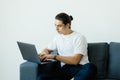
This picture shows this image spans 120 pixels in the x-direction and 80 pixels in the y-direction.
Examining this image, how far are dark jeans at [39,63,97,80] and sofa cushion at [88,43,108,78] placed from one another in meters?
0.33

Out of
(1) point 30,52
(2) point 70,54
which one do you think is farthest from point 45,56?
(2) point 70,54

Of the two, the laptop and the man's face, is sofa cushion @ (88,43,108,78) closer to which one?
the man's face

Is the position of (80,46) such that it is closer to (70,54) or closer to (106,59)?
(70,54)

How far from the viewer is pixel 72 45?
8.77ft

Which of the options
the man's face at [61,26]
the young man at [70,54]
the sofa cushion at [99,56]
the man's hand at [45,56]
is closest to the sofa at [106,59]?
the sofa cushion at [99,56]

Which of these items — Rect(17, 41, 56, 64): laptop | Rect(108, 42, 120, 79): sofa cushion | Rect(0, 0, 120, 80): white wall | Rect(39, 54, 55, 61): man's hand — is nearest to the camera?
Rect(17, 41, 56, 64): laptop

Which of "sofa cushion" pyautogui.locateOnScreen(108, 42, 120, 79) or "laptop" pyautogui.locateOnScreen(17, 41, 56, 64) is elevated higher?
"laptop" pyautogui.locateOnScreen(17, 41, 56, 64)

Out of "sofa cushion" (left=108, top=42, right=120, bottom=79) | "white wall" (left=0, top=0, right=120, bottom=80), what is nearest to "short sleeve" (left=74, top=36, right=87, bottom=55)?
"sofa cushion" (left=108, top=42, right=120, bottom=79)

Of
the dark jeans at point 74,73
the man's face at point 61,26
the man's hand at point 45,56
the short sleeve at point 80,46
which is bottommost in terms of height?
the dark jeans at point 74,73

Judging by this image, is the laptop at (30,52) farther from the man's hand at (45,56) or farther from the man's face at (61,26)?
the man's face at (61,26)

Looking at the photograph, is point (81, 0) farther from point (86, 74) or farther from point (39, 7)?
point (86, 74)

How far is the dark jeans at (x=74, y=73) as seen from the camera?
2.45 m

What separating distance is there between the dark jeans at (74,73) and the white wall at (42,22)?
28.7 inches

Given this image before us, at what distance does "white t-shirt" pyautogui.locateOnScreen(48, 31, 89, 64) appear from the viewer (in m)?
2.61
